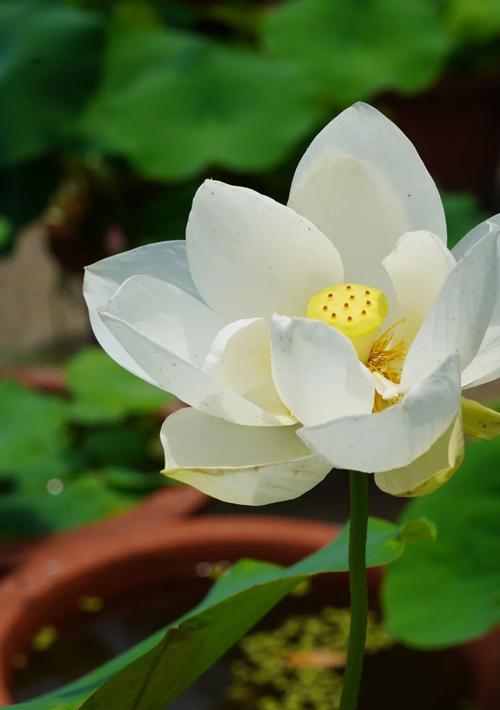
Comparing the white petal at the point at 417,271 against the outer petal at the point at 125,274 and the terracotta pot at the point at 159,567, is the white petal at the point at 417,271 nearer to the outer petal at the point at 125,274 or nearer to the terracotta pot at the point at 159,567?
the outer petal at the point at 125,274

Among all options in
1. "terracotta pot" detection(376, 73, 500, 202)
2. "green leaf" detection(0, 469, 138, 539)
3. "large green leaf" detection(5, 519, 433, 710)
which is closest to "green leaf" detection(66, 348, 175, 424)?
"green leaf" detection(0, 469, 138, 539)

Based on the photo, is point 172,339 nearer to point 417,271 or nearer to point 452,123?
point 417,271

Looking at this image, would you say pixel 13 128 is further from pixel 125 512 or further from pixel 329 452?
pixel 329 452

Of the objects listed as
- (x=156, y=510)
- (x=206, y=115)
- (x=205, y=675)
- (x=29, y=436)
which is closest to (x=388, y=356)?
(x=205, y=675)

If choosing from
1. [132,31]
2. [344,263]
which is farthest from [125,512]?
[132,31]

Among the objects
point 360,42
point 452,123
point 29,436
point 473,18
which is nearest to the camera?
point 29,436

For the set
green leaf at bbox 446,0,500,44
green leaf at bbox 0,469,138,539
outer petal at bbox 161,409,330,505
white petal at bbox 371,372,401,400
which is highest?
white petal at bbox 371,372,401,400

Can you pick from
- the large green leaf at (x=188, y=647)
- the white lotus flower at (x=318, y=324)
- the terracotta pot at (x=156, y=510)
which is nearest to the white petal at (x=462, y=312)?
the white lotus flower at (x=318, y=324)

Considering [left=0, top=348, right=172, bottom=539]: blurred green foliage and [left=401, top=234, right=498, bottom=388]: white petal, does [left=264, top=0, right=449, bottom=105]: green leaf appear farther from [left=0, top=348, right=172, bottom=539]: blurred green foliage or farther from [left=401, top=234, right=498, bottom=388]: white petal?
[left=401, top=234, right=498, bottom=388]: white petal
